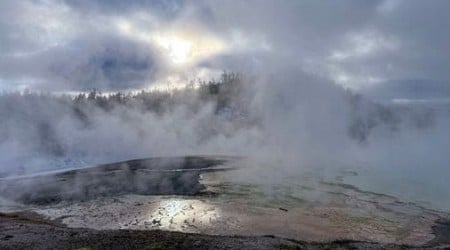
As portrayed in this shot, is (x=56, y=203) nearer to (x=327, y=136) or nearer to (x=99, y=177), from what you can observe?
(x=99, y=177)

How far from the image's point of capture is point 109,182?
21484 mm

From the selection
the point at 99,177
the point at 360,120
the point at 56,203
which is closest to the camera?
the point at 56,203

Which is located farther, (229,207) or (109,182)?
(109,182)

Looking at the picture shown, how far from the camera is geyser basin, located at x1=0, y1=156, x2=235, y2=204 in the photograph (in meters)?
18.7

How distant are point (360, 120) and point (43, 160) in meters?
43.4

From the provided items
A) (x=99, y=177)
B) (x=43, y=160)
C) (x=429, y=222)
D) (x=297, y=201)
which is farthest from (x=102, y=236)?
(x=43, y=160)

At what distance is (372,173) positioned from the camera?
89.7ft

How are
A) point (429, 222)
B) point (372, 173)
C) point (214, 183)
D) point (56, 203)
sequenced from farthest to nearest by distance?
point (372, 173)
point (214, 183)
point (56, 203)
point (429, 222)

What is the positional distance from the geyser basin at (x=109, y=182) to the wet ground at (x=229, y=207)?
5 centimetres

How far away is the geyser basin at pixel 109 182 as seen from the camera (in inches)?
734

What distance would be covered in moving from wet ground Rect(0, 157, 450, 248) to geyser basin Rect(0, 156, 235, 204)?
0.15 feet

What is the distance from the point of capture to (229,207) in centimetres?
1583

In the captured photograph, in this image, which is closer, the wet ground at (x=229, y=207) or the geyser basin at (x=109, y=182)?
the wet ground at (x=229, y=207)

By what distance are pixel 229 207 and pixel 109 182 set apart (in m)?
7.96
